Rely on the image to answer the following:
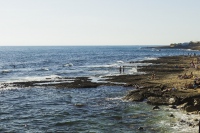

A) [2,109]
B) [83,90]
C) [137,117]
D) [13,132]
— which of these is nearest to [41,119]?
[13,132]

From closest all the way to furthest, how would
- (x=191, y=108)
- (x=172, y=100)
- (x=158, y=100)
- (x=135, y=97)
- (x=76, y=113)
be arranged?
(x=191, y=108) → (x=76, y=113) → (x=172, y=100) → (x=158, y=100) → (x=135, y=97)

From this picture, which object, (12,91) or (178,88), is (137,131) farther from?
(12,91)

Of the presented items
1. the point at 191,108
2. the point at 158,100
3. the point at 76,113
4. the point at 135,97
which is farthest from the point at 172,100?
the point at 76,113

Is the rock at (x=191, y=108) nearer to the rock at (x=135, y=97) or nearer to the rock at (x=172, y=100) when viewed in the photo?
the rock at (x=172, y=100)

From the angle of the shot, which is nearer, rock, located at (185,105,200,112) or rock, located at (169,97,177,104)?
rock, located at (185,105,200,112)

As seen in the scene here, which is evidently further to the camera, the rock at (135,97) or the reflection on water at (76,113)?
the rock at (135,97)

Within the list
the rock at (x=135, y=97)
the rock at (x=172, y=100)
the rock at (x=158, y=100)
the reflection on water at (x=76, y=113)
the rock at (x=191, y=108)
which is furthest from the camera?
the rock at (x=135, y=97)

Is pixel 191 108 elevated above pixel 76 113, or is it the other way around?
pixel 191 108

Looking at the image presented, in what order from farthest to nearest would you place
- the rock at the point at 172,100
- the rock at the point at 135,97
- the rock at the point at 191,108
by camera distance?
the rock at the point at 135,97
the rock at the point at 172,100
the rock at the point at 191,108

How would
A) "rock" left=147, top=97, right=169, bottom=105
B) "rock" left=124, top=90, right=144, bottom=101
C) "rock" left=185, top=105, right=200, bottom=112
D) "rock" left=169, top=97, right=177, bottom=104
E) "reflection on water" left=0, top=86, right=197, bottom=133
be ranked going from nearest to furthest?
"reflection on water" left=0, top=86, right=197, bottom=133 < "rock" left=185, top=105, right=200, bottom=112 < "rock" left=169, top=97, right=177, bottom=104 < "rock" left=147, top=97, right=169, bottom=105 < "rock" left=124, top=90, right=144, bottom=101

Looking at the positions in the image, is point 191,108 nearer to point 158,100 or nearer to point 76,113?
point 158,100

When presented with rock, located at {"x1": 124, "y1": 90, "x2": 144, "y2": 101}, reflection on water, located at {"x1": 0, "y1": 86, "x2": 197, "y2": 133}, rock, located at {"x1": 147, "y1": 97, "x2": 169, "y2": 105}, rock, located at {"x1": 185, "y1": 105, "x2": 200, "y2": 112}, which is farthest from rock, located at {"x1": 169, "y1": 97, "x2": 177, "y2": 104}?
rock, located at {"x1": 124, "y1": 90, "x2": 144, "y2": 101}

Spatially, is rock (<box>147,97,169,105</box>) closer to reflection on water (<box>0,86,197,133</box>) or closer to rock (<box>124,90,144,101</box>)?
reflection on water (<box>0,86,197,133</box>)

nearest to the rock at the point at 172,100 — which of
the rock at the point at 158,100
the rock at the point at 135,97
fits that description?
the rock at the point at 158,100
